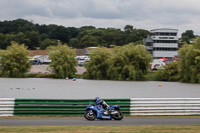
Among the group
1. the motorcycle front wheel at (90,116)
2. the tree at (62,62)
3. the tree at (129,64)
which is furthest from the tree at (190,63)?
the motorcycle front wheel at (90,116)

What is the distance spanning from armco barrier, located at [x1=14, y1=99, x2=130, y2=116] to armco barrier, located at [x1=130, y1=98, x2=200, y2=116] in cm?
62

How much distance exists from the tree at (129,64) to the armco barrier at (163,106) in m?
45.4

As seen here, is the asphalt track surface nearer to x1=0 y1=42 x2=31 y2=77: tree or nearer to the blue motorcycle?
the blue motorcycle

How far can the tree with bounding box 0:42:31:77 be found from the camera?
73688 millimetres

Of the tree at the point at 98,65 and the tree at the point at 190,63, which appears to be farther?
the tree at the point at 98,65

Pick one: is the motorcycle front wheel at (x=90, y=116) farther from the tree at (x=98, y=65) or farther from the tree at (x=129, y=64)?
the tree at (x=98, y=65)

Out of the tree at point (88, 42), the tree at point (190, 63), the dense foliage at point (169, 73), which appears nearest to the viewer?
the tree at point (190, 63)

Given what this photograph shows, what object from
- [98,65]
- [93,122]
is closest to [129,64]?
[98,65]

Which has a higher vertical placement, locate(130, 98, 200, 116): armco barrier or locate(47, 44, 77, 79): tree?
locate(47, 44, 77, 79): tree

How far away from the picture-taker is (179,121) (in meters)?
19.4

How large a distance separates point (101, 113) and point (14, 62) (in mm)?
58055

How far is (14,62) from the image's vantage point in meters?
74.2

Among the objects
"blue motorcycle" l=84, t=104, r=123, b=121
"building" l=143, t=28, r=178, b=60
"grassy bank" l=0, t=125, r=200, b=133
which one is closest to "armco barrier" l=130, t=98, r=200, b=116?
"blue motorcycle" l=84, t=104, r=123, b=121

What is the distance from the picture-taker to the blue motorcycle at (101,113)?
63.1 ft
